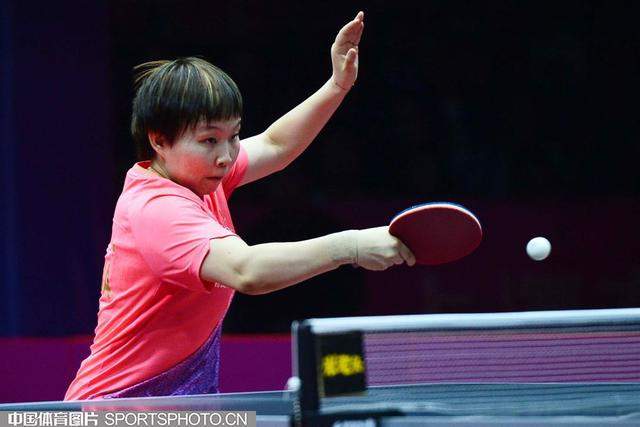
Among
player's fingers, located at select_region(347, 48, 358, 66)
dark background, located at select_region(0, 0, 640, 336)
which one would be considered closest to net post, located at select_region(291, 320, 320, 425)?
player's fingers, located at select_region(347, 48, 358, 66)

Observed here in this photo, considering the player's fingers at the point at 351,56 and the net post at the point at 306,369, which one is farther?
the player's fingers at the point at 351,56

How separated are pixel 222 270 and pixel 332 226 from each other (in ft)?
12.4

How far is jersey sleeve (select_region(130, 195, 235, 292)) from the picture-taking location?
252 centimetres

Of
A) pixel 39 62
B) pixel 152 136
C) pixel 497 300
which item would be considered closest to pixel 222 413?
pixel 152 136

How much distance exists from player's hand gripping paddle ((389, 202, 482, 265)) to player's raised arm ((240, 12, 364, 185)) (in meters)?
0.86

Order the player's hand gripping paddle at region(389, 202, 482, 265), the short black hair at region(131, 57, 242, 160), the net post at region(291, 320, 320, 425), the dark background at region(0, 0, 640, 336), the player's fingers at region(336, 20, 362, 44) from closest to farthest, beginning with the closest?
the net post at region(291, 320, 320, 425), the player's hand gripping paddle at region(389, 202, 482, 265), the short black hair at region(131, 57, 242, 160), the player's fingers at region(336, 20, 362, 44), the dark background at region(0, 0, 640, 336)

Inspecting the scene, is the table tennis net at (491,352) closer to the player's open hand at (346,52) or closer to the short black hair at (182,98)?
the short black hair at (182,98)

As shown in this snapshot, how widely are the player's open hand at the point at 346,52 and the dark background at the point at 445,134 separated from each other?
3.05 metres

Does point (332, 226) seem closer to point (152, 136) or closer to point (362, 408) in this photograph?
point (152, 136)

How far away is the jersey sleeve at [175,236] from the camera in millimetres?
2521

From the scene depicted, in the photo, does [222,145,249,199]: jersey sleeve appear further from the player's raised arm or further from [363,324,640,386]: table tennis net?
[363,324,640,386]: table tennis net

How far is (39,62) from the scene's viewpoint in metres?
5.71

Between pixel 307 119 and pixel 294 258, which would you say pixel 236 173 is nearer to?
pixel 307 119

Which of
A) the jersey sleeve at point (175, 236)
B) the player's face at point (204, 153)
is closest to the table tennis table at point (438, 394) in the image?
the jersey sleeve at point (175, 236)
